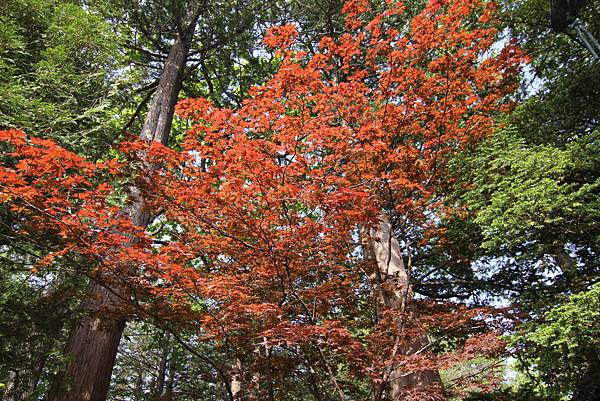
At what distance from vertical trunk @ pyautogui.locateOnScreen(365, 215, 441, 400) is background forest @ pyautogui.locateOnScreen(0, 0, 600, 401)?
1.9 inches

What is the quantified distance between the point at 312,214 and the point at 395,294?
6.79 ft

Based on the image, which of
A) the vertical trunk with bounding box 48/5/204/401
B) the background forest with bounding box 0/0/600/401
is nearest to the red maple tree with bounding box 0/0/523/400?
the background forest with bounding box 0/0/600/401

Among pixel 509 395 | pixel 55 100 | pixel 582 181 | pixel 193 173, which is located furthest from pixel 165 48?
pixel 509 395

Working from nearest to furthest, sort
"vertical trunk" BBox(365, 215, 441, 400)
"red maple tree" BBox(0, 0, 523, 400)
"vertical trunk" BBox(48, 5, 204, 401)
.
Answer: "red maple tree" BBox(0, 0, 523, 400), "vertical trunk" BBox(48, 5, 204, 401), "vertical trunk" BBox(365, 215, 441, 400)

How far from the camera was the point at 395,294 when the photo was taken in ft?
17.7

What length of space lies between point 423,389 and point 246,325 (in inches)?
79.1

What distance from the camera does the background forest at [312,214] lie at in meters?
3.74

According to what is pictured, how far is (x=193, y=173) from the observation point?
4.29 metres

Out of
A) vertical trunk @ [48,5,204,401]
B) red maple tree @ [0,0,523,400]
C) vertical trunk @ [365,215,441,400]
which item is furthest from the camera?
vertical trunk @ [365,215,441,400]

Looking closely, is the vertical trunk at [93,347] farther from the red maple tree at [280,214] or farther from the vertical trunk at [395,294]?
the vertical trunk at [395,294]

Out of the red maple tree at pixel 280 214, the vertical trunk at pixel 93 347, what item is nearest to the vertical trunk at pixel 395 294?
the red maple tree at pixel 280 214

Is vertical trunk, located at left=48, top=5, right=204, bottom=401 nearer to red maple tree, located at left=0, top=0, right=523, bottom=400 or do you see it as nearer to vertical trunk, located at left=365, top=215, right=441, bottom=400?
red maple tree, located at left=0, top=0, right=523, bottom=400

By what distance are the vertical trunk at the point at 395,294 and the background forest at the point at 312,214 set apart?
0.05m

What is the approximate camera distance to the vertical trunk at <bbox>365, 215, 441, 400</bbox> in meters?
4.59
